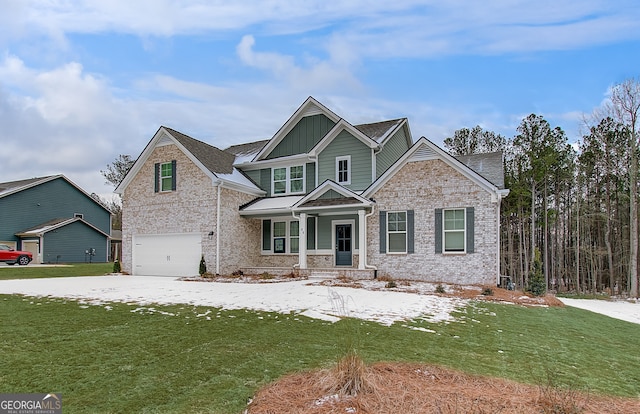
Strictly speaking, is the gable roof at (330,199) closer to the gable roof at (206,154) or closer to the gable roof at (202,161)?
the gable roof at (202,161)

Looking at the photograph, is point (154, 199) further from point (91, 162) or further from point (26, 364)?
point (91, 162)

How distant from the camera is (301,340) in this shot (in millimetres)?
5914

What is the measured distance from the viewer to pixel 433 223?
15.7 m

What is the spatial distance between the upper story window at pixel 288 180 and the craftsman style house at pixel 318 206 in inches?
2.3

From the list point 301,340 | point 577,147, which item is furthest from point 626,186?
point 301,340

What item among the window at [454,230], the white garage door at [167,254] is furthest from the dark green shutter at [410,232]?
the white garage door at [167,254]

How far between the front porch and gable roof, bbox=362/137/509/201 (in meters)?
3.27

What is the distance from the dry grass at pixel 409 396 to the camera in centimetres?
328

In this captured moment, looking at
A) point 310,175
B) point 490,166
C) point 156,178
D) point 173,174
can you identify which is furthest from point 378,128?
point 156,178

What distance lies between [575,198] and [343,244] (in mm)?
20624

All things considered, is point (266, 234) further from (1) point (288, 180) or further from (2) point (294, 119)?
(2) point (294, 119)

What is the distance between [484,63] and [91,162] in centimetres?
4257

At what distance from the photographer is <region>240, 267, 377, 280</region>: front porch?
1623cm

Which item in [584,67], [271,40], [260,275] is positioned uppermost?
[271,40]
